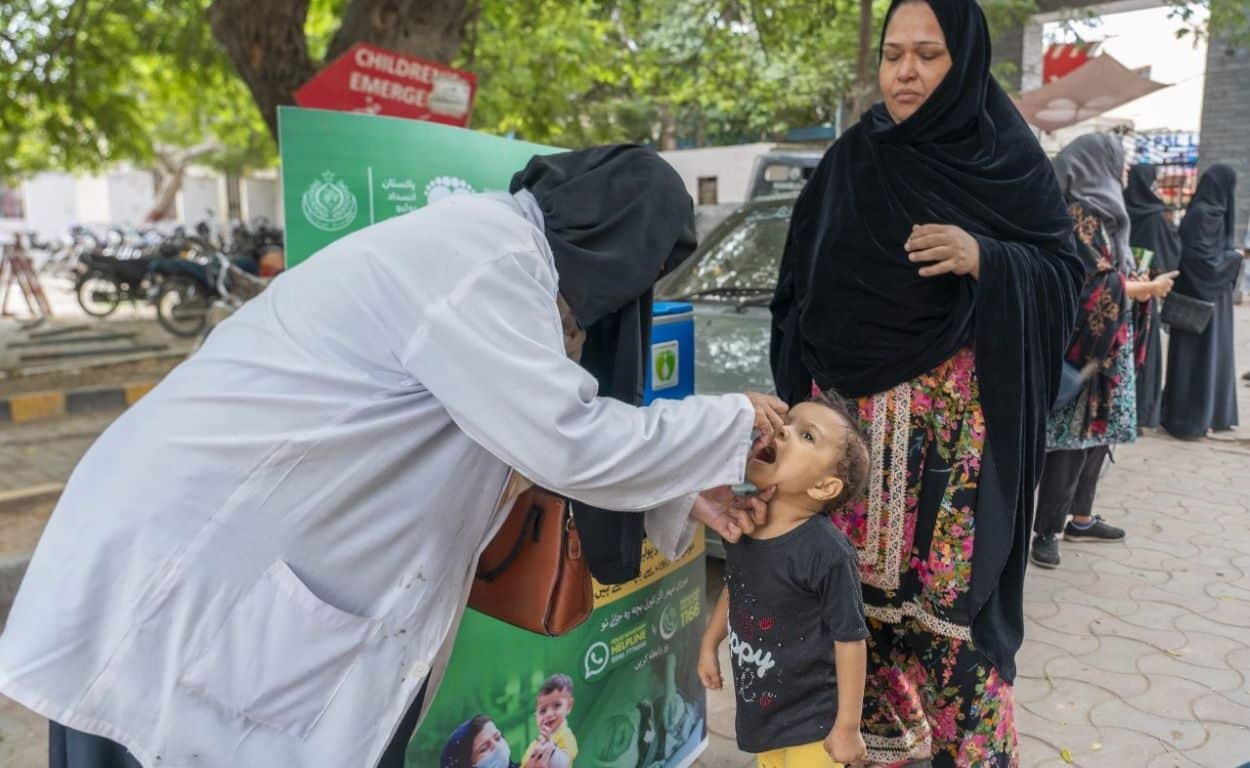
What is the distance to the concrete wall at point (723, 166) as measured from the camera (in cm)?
1550

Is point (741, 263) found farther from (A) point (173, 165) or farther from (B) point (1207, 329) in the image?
(A) point (173, 165)

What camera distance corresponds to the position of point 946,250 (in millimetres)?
1847

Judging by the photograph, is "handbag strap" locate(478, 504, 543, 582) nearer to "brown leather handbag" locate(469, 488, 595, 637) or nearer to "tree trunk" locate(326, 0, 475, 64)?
"brown leather handbag" locate(469, 488, 595, 637)

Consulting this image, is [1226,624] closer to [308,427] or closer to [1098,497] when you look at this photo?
[1098,497]

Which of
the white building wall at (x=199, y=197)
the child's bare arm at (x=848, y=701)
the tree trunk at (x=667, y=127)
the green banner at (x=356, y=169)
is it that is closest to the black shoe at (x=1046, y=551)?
the child's bare arm at (x=848, y=701)

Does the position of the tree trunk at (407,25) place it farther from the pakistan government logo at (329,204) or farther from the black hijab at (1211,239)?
the black hijab at (1211,239)

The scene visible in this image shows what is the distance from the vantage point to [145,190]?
30.4 meters

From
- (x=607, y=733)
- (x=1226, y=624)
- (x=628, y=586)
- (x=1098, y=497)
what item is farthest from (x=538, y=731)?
(x=1098, y=497)

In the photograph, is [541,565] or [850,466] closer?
[541,565]

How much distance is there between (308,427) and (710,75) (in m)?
12.5

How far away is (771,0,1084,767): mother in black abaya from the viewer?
6.24ft

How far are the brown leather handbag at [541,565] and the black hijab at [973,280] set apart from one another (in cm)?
78

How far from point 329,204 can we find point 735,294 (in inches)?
92.9

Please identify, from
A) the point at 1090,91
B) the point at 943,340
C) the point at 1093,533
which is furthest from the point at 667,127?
the point at 943,340
